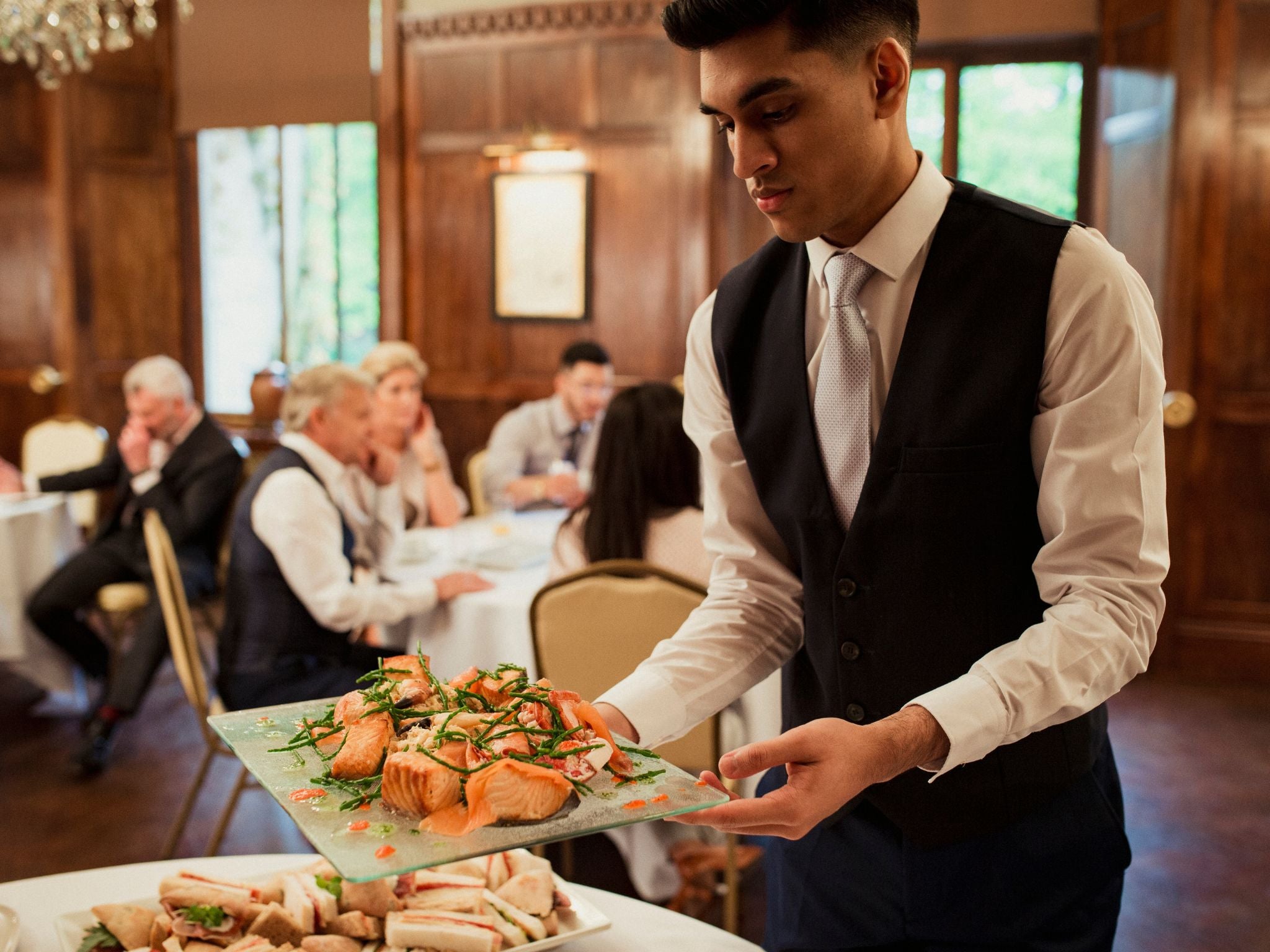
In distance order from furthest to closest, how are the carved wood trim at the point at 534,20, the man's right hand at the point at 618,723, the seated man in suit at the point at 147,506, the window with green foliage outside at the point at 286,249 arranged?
the window with green foliage outside at the point at 286,249 < the carved wood trim at the point at 534,20 < the seated man in suit at the point at 147,506 < the man's right hand at the point at 618,723

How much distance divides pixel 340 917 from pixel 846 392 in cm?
77

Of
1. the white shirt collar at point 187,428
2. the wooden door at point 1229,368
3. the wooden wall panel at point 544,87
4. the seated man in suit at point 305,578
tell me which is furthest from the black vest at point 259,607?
the wooden wall panel at point 544,87

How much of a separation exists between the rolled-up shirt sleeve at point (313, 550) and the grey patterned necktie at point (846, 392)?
199cm

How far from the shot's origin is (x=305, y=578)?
3057 mm

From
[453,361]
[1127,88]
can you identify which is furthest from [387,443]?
[1127,88]

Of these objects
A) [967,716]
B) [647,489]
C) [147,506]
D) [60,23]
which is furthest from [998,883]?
[60,23]

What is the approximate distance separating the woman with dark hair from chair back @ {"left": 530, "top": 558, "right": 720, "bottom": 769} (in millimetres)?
305

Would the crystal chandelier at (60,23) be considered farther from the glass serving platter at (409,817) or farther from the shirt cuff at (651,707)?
the glass serving platter at (409,817)

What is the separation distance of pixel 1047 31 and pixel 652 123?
1.99 m

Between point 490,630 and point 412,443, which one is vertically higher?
point 412,443

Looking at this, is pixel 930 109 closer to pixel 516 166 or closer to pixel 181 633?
pixel 516 166

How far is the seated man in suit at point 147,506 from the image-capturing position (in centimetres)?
462

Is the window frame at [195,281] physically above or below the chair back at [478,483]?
above

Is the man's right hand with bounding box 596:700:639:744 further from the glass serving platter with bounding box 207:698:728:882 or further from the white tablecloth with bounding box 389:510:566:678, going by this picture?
the white tablecloth with bounding box 389:510:566:678
